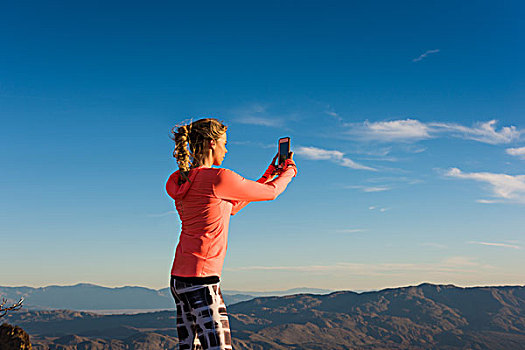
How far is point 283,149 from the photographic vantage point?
508cm

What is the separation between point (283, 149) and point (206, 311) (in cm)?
181

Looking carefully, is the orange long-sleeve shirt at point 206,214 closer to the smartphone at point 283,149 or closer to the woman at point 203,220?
the woman at point 203,220

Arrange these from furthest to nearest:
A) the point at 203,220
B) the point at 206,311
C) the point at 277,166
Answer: the point at 277,166 → the point at 203,220 → the point at 206,311

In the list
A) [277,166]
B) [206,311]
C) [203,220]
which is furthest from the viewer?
[277,166]

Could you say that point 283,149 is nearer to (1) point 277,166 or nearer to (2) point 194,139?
(1) point 277,166

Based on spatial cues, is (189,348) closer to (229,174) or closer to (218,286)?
(218,286)

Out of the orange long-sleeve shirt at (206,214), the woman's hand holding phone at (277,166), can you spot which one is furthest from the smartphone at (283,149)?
the orange long-sleeve shirt at (206,214)

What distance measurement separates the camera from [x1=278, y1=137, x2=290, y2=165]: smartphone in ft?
16.4

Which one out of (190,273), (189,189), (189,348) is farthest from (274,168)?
(189,348)

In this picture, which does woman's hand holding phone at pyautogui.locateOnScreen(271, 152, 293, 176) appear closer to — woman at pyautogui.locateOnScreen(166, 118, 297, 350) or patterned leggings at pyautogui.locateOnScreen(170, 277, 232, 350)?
woman at pyautogui.locateOnScreen(166, 118, 297, 350)

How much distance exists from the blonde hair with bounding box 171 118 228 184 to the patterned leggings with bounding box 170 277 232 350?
846mm

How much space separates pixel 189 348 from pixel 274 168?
1766 mm

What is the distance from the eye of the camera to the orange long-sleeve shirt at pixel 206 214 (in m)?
3.99

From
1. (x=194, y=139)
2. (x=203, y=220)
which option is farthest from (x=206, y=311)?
(x=194, y=139)
